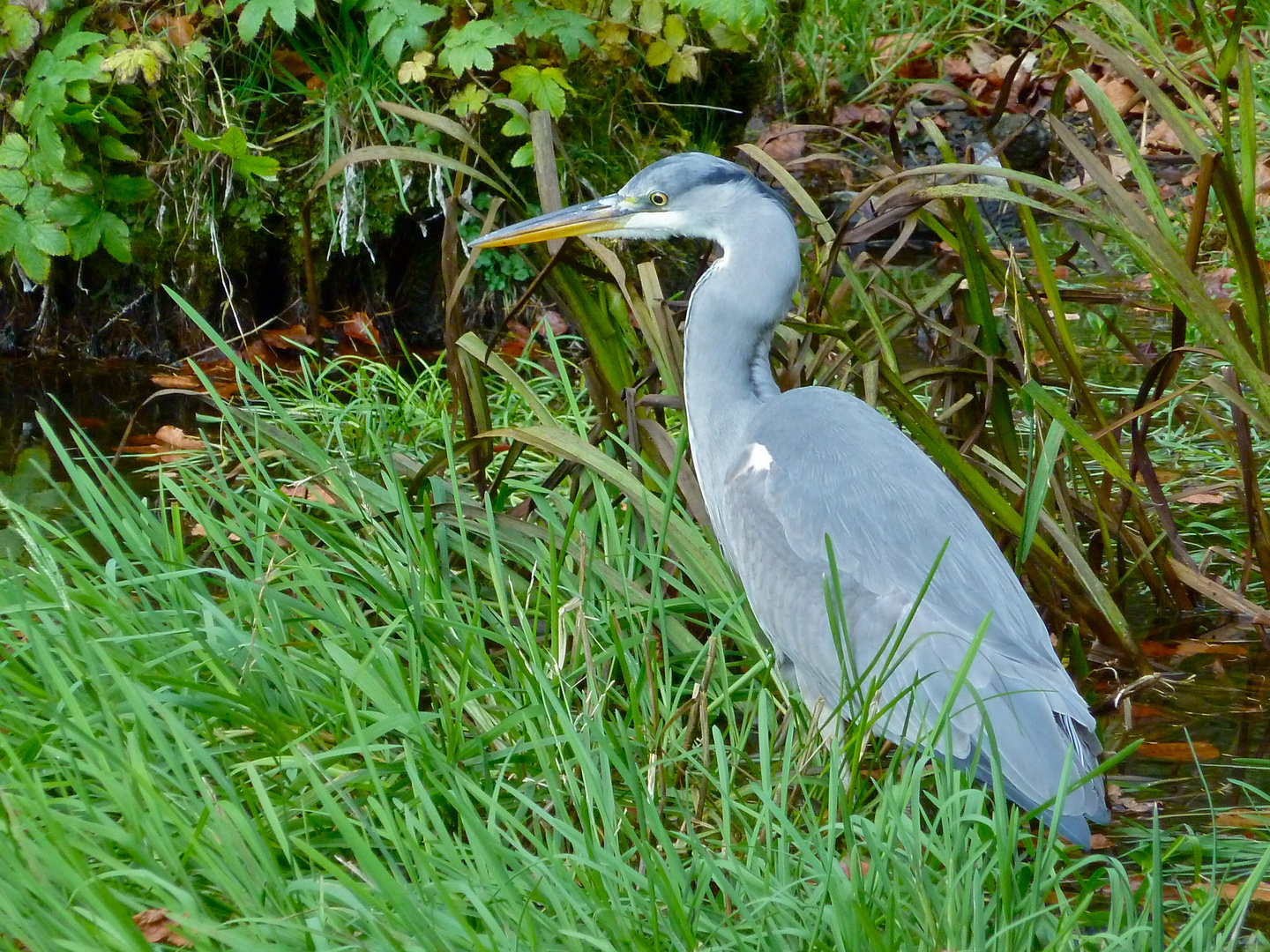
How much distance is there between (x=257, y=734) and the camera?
2.46 m

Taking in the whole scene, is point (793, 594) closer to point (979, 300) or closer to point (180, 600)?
point (979, 300)

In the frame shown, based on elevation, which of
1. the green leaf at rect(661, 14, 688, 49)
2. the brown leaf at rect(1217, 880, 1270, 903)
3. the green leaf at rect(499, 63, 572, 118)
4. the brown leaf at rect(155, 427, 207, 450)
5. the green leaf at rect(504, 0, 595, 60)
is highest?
the green leaf at rect(504, 0, 595, 60)

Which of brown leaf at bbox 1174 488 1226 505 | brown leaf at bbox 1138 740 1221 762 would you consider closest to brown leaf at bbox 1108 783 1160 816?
brown leaf at bbox 1138 740 1221 762

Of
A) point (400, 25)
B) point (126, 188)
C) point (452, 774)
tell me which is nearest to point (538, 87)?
point (400, 25)

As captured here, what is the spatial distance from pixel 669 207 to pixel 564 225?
26cm

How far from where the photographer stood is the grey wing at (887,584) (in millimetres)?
2432

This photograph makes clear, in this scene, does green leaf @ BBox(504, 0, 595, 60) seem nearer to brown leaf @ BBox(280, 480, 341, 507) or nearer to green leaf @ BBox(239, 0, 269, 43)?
green leaf @ BBox(239, 0, 269, 43)

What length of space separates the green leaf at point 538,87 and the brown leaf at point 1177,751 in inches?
116

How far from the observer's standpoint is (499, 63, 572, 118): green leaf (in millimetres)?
4789

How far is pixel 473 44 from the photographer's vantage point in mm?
4832

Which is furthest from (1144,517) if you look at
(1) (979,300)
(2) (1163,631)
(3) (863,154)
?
(3) (863,154)

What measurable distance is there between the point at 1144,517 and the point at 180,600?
→ 2244 mm

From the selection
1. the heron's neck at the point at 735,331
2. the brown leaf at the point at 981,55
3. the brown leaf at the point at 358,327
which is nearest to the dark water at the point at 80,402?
the brown leaf at the point at 358,327

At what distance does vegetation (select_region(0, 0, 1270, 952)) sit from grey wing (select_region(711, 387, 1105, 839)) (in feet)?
0.47
